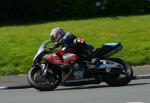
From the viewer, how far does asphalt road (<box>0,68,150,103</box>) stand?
42.8 feet

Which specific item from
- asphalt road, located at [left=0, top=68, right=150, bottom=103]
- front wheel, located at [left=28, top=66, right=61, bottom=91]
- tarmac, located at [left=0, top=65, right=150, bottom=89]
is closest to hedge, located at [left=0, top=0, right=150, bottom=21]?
tarmac, located at [left=0, top=65, right=150, bottom=89]

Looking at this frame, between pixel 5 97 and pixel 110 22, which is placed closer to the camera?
pixel 5 97

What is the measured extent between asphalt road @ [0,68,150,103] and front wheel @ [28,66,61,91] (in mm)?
175

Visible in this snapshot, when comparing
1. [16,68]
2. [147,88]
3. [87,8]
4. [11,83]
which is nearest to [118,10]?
[87,8]

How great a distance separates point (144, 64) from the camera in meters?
20.4

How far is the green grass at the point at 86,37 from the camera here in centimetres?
2055

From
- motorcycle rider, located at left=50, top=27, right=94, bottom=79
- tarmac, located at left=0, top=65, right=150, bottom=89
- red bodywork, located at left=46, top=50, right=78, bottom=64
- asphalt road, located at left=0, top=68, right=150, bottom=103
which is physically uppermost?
motorcycle rider, located at left=50, top=27, right=94, bottom=79

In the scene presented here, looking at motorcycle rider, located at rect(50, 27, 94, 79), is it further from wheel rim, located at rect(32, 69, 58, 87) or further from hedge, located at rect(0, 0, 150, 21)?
hedge, located at rect(0, 0, 150, 21)

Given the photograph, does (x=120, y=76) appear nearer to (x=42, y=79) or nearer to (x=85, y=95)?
(x=42, y=79)

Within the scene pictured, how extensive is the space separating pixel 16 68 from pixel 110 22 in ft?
28.0

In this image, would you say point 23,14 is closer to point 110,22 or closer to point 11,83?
point 110,22

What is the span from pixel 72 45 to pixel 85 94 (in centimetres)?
181

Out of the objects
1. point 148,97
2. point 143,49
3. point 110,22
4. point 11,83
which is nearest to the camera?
point 148,97

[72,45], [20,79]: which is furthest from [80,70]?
[20,79]
